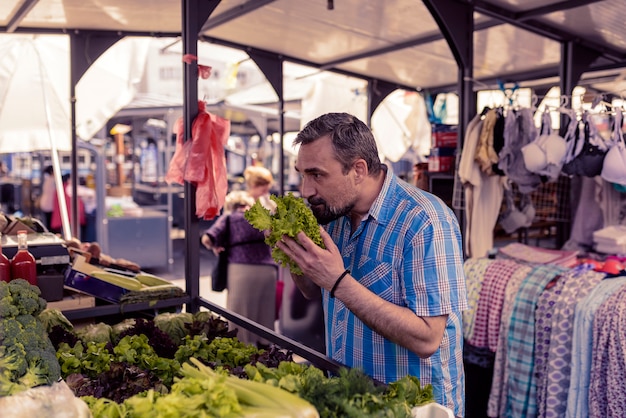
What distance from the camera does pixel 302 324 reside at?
22.3 ft

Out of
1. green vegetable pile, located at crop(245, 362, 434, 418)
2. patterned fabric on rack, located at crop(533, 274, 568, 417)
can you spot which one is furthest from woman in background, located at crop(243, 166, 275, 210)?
green vegetable pile, located at crop(245, 362, 434, 418)

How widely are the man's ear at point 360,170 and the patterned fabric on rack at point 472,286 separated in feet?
7.55

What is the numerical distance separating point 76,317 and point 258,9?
3814mm

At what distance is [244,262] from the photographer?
6047 mm

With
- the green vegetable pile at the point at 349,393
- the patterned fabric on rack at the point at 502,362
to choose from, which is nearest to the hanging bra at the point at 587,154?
the patterned fabric on rack at the point at 502,362

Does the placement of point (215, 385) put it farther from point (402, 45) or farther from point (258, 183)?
point (402, 45)

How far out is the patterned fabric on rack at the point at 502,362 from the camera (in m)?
4.27

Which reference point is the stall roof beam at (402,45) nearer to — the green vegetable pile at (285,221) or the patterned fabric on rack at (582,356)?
the patterned fabric on rack at (582,356)

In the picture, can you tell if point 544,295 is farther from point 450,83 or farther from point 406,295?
point 450,83

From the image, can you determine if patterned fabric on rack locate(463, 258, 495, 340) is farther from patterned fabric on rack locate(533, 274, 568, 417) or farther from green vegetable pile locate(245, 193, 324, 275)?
green vegetable pile locate(245, 193, 324, 275)

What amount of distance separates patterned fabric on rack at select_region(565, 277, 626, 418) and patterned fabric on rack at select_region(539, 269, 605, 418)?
0.07 metres

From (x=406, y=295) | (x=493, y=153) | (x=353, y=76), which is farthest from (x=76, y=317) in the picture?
(x=353, y=76)

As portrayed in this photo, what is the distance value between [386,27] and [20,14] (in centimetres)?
371

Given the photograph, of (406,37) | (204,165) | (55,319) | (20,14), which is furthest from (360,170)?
(20,14)
